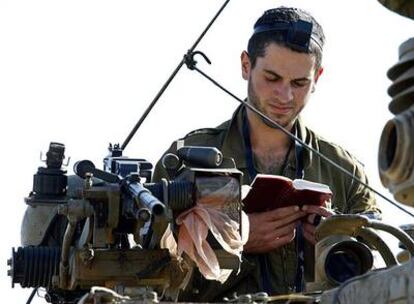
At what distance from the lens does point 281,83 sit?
11.3 metres

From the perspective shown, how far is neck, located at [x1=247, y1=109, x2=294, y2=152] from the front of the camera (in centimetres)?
1116

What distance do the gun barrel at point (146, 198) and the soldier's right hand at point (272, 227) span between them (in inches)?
54.5

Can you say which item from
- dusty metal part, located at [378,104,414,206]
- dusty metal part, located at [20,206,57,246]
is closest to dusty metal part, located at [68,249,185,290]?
dusty metal part, located at [20,206,57,246]

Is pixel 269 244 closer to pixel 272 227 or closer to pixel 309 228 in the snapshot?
pixel 272 227

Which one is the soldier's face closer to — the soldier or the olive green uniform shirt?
the soldier

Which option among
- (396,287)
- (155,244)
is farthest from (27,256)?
(396,287)

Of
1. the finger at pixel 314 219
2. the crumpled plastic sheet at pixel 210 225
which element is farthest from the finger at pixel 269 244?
the crumpled plastic sheet at pixel 210 225

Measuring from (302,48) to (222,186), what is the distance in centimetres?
234

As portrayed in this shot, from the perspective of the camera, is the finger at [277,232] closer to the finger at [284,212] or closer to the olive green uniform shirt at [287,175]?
the finger at [284,212]

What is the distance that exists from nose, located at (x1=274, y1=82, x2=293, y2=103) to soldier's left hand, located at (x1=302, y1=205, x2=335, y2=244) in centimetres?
96

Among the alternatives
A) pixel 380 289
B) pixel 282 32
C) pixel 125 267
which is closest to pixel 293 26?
pixel 282 32

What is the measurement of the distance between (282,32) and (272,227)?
5.32 ft

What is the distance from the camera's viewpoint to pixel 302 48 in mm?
11383

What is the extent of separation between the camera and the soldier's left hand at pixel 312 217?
1041cm
